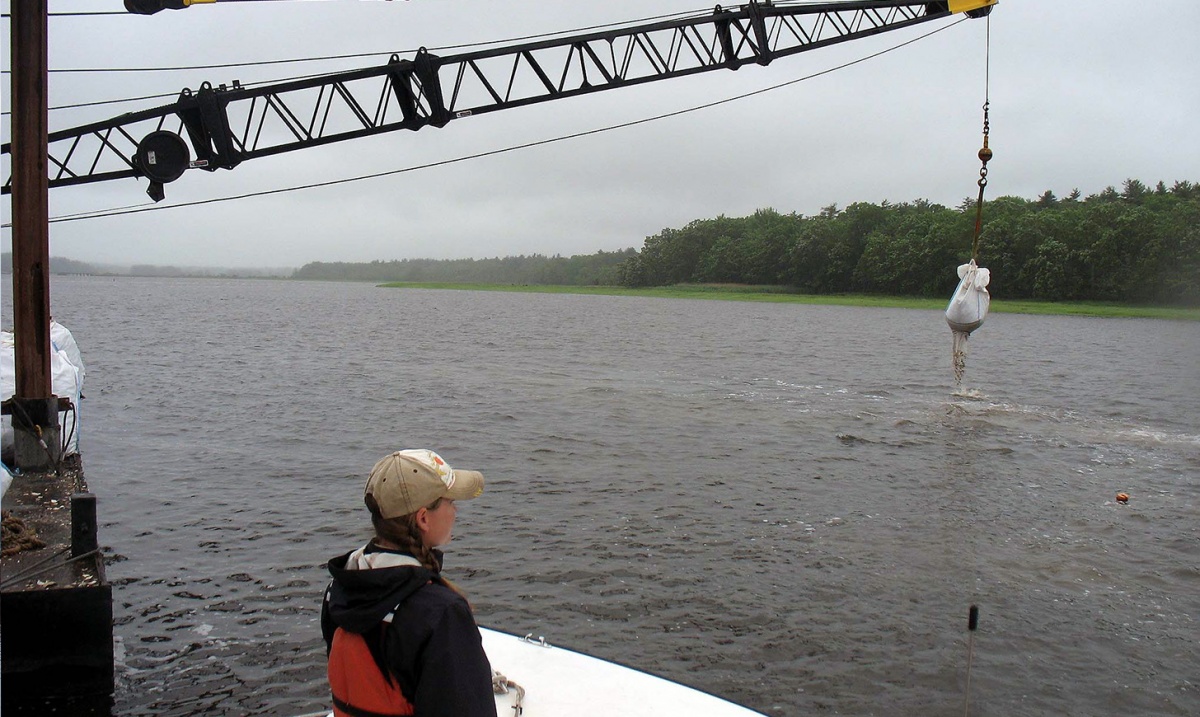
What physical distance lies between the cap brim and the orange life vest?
1.65ft

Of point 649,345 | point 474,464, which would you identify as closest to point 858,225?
point 649,345

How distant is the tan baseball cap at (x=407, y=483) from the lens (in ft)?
9.08

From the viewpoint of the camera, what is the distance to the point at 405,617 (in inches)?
101

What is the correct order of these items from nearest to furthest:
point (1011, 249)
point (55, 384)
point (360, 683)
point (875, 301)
→ point (360, 683)
point (55, 384)
point (1011, 249)
point (875, 301)

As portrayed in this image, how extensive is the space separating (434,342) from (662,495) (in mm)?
33639

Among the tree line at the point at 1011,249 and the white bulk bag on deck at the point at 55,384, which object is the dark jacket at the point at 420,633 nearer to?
the white bulk bag on deck at the point at 55,384

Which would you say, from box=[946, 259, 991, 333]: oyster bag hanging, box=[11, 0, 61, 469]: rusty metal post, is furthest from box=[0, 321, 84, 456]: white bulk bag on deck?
box=[946, 259, 991, 333]: oyster bag hanging

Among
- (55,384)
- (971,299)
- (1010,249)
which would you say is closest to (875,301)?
(1010,249)

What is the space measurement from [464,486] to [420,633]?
52 centimetres

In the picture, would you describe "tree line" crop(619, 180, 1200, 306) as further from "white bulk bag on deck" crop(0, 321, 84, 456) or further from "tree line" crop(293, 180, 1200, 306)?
"white bulk bag on deck" crop(0, 321, 84, 456)

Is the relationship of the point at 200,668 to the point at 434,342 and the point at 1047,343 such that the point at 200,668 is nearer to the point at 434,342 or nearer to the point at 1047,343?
the point at 434,342

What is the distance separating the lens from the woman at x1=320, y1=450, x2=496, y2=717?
2570 mm

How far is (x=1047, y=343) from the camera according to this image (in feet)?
171

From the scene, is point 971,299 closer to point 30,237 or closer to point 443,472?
point 30,237
